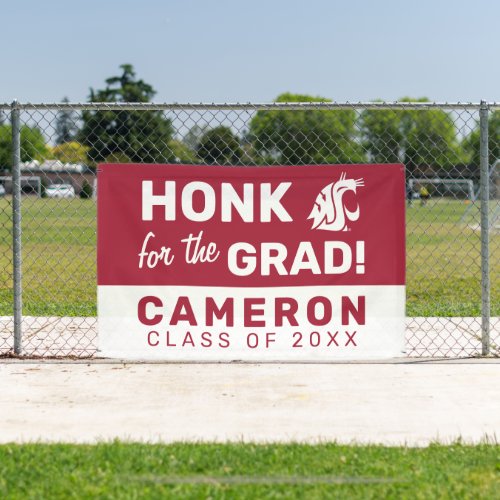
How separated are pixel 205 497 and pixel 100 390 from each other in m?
2.15

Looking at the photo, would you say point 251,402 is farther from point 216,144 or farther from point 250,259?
point 216,144

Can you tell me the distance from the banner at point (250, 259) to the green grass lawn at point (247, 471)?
6.95 feet

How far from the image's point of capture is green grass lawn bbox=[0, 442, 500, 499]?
3.70 meters

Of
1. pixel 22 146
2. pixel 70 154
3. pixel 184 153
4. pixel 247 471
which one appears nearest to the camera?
pixel 247 471

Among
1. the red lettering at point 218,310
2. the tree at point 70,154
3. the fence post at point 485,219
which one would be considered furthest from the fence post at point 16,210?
the fence post at point 485,219

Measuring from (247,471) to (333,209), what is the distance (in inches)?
110

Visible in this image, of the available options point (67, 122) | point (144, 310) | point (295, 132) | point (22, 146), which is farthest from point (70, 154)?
point (295, 132)

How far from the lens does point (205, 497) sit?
3.64 metres

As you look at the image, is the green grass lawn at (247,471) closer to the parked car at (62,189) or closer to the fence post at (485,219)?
the fence post at (485,219)

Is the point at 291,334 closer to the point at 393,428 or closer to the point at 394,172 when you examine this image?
the point at 394,172

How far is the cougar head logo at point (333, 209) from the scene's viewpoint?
20.9ft

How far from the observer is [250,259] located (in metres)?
6.39

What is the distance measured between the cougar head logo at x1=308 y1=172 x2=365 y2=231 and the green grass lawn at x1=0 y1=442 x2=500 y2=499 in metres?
2.32

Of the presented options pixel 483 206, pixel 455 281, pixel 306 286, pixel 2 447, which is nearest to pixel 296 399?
pixel 306 286
